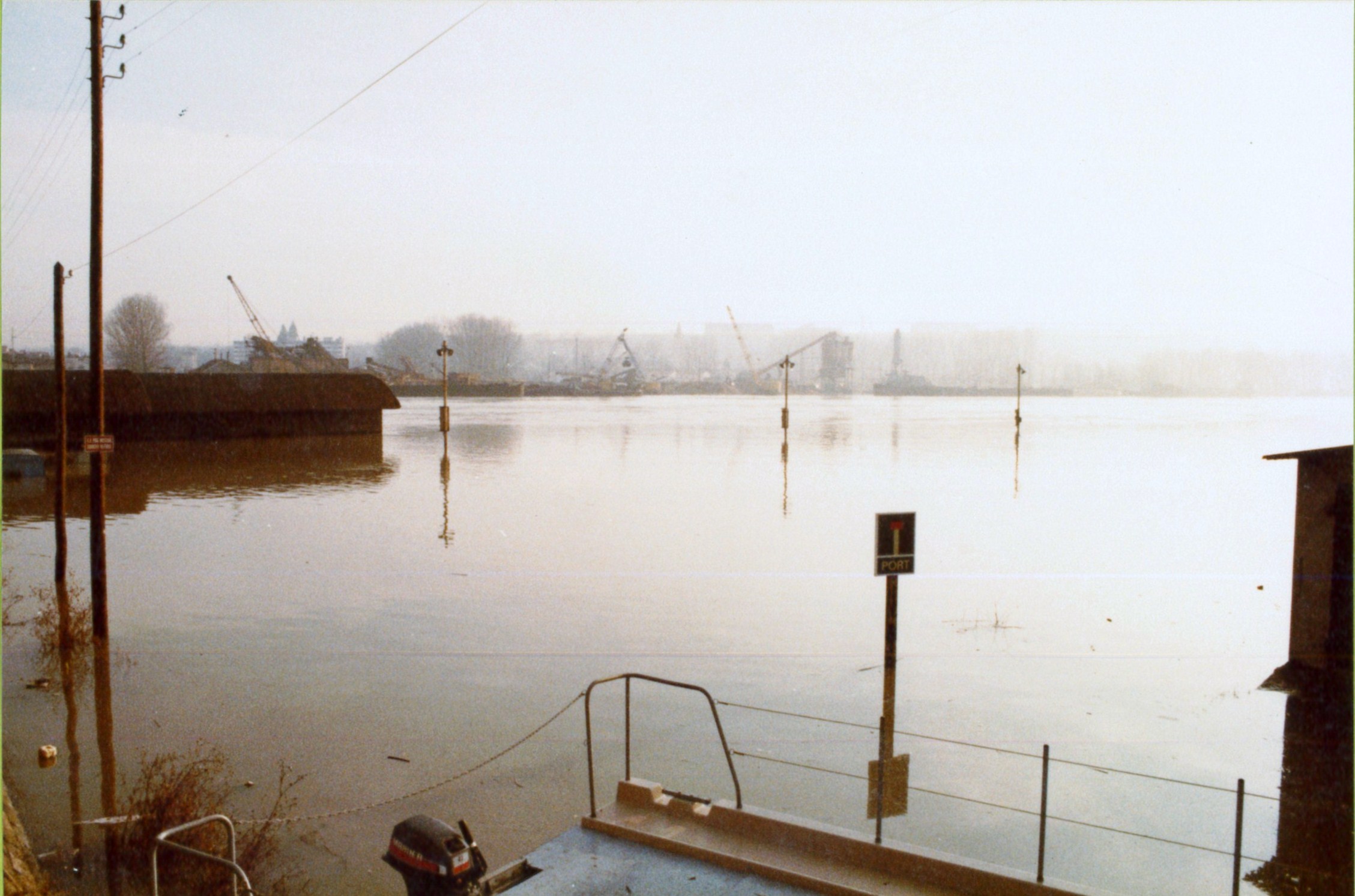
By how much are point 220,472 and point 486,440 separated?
91.0ft

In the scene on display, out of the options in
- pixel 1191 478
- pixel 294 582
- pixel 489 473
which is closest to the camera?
pixel 294 582

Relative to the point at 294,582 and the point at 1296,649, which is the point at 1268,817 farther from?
the point at 294,582

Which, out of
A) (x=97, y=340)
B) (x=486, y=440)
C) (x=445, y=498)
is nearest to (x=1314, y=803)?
(x=97, y=340)

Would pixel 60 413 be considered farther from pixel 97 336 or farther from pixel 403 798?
pixel 403 798

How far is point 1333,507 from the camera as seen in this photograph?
44.7ft

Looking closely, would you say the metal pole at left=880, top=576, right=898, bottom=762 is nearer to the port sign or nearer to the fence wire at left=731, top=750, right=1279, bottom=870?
the port sign

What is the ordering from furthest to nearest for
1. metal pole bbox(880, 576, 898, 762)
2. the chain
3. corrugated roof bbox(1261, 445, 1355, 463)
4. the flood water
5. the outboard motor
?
corrugated roof bbox(1261, 445, 1355, 463), metal pole bbox(880, 576, 898, 762), the flood water, the chain, the outboard motor

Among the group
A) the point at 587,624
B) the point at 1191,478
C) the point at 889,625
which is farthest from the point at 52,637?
the point at 1191,478

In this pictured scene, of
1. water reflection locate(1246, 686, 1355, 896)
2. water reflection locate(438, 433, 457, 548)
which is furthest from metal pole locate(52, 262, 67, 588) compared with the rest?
water reflection locate(1246, 686, 1355, 896)

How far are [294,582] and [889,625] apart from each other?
1311 centimetres

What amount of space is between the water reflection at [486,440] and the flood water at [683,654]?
16652mm

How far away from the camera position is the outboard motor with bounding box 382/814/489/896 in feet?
18.1

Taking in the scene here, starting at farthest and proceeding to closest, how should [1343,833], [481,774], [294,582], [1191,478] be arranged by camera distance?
[1191,478], [294,582], [481,774], [1343,833]

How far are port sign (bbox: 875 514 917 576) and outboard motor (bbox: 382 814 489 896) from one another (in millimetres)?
8313
